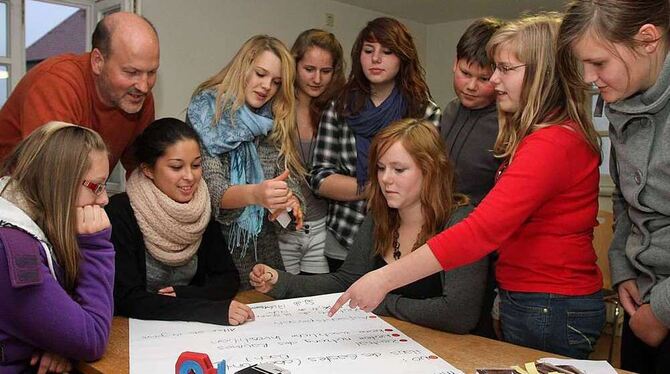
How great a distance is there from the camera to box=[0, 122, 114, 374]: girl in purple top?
1.22 metres

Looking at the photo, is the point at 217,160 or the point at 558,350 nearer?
the point at 558,350

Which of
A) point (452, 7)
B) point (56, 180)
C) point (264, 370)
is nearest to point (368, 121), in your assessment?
point (56, 180)

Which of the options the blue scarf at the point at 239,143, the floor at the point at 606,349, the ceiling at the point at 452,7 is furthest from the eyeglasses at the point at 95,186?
the ceiling at the point at 452,7

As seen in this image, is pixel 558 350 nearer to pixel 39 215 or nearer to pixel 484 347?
pixel 484 347

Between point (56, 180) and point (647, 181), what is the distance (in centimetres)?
128

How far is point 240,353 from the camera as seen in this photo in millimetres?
1292

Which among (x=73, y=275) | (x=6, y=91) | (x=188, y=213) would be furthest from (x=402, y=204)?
(x=6, y=91)

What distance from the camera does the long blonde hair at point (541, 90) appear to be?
1429 millimetres

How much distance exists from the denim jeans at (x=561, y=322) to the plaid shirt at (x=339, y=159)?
2.69ft

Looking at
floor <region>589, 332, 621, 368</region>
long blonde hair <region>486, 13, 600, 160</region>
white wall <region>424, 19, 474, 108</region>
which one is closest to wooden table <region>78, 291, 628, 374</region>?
long blonde hair <region>486, 13, 600, 160</region>

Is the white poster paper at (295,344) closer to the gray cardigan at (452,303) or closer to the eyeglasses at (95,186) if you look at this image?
the gray cardigan at (452,303)

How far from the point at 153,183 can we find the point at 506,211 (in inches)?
40.3

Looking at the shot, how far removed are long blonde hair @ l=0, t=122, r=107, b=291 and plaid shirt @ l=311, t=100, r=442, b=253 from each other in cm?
93

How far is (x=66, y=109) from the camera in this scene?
179 cm
